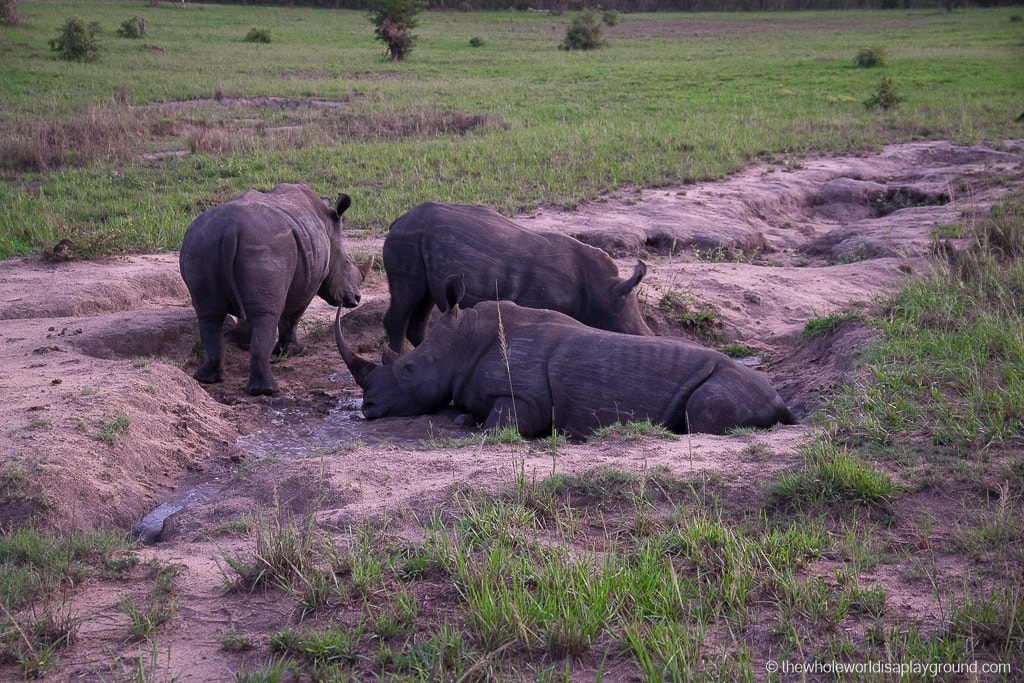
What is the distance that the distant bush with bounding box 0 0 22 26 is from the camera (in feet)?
90.4

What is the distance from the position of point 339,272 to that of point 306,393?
1440mm

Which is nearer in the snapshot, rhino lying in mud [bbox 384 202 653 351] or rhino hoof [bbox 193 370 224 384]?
rhino hoof [bbox 193 370 224 384]

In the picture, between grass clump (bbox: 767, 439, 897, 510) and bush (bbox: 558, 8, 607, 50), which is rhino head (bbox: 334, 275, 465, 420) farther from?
bush (bbox: 558, 8, 607, 50)

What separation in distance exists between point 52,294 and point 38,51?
19.0m

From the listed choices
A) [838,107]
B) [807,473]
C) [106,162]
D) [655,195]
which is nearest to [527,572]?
[807,473]

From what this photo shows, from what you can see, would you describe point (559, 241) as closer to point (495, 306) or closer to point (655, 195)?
point (495, 306)

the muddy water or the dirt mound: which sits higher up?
the dirt mound

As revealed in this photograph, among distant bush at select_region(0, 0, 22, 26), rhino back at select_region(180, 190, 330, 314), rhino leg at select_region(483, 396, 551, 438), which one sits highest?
distant bush at select_region(0, 0, 22, 26)

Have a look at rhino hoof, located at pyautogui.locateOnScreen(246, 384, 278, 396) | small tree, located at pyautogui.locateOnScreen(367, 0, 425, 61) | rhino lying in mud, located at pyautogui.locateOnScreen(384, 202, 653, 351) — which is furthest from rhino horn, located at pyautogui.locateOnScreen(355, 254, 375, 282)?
small tree, located at pyautogui.locateOnScreen(367, 0, 425, 61)

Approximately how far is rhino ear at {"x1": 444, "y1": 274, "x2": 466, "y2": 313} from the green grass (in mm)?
3957

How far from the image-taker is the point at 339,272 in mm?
8234

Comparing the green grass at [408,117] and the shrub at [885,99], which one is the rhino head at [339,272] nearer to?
the green grass at [408,117]

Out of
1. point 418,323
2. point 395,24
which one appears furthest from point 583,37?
point 418,323

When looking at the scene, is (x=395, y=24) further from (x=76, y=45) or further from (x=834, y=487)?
(x=834, y=487)
